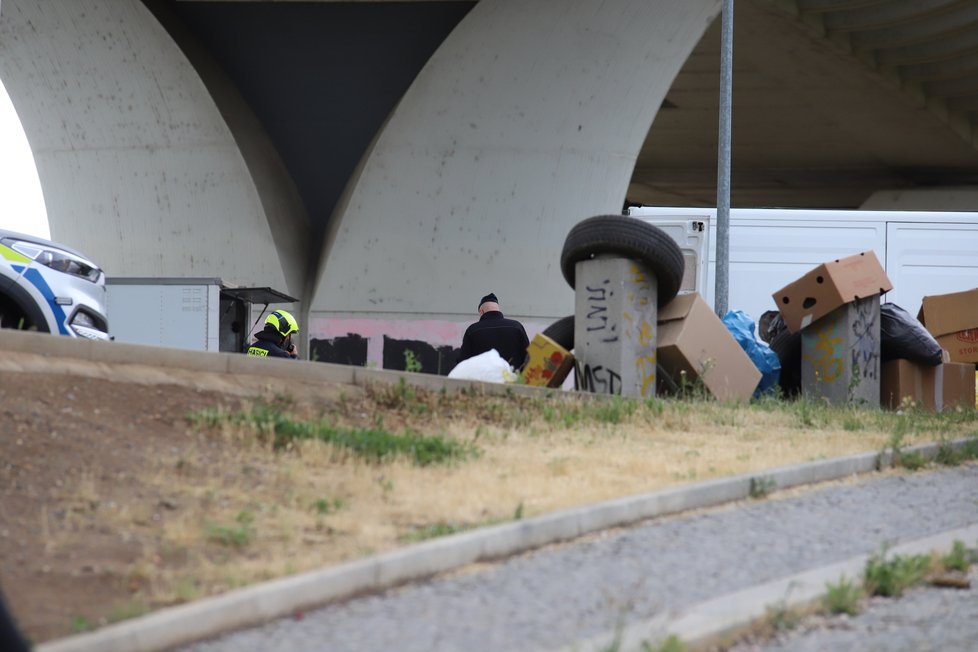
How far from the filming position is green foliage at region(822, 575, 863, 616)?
17.6 feet

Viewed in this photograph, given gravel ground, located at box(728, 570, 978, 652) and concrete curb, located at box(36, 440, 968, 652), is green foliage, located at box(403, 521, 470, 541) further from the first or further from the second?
gravel ground, located at box(728, 570, 978, 652)

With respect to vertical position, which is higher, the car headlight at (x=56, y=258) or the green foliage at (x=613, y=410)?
the car headlight at (x=56, y=258)

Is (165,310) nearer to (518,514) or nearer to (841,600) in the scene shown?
(518,514)

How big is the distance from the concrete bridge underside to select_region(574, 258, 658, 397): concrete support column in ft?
29.5

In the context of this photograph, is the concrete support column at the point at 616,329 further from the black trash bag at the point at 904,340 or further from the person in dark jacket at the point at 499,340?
the black trash bag at the point at 904,340

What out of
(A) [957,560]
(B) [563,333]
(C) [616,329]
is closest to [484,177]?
(B) [563,333]

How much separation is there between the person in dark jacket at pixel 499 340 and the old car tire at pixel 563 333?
1.76ft

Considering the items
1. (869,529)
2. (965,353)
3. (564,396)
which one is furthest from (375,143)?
(869,529)

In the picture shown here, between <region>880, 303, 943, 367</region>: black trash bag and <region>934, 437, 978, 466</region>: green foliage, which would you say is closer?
<region>934, 437, 978, 466</region>: green foliage

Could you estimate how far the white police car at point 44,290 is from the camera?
1026 centimetres

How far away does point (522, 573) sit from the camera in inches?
215

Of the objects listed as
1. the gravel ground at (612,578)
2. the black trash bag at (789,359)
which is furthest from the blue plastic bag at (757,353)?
the gravel ground at (612,578)

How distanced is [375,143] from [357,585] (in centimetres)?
1692

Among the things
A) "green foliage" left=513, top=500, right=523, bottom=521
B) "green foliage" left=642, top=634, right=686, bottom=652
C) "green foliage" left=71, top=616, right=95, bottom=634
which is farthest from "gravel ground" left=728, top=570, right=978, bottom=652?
"green foliage" left=71, top=616, right=95, bottom=634
